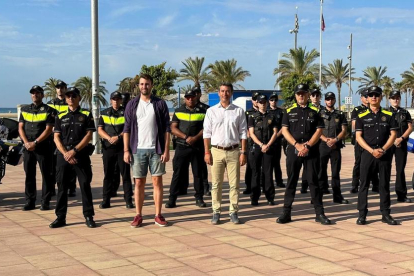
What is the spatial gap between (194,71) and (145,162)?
41.4 m

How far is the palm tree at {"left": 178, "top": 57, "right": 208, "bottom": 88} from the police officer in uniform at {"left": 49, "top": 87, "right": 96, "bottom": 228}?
134ft

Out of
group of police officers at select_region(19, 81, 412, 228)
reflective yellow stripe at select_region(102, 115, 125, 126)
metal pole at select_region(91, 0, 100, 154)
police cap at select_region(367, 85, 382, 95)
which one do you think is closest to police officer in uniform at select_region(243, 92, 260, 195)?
group of police officers at select_region(19, 81, 412, 228)

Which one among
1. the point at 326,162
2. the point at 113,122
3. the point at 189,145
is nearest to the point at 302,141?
the point at 189,145

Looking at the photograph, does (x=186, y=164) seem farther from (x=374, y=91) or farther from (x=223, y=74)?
(x=223, y=74)

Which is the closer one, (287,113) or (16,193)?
(287,113)

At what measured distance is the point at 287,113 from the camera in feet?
26.4

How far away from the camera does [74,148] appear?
771 centimetres

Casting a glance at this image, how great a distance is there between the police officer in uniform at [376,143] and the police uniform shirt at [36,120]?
15.8ft

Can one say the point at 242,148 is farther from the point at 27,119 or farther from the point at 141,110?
the point at 27,119

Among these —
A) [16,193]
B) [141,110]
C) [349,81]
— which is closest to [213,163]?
[141,110]

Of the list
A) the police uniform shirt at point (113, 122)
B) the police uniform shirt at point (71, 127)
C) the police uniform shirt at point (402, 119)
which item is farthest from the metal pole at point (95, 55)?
the police uniform shirt at point (402, 119)

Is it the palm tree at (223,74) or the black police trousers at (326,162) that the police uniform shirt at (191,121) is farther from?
the palm tree at (223,74)

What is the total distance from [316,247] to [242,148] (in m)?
1.97

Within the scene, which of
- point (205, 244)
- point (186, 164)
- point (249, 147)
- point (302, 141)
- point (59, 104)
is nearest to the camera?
point (205, 244)
